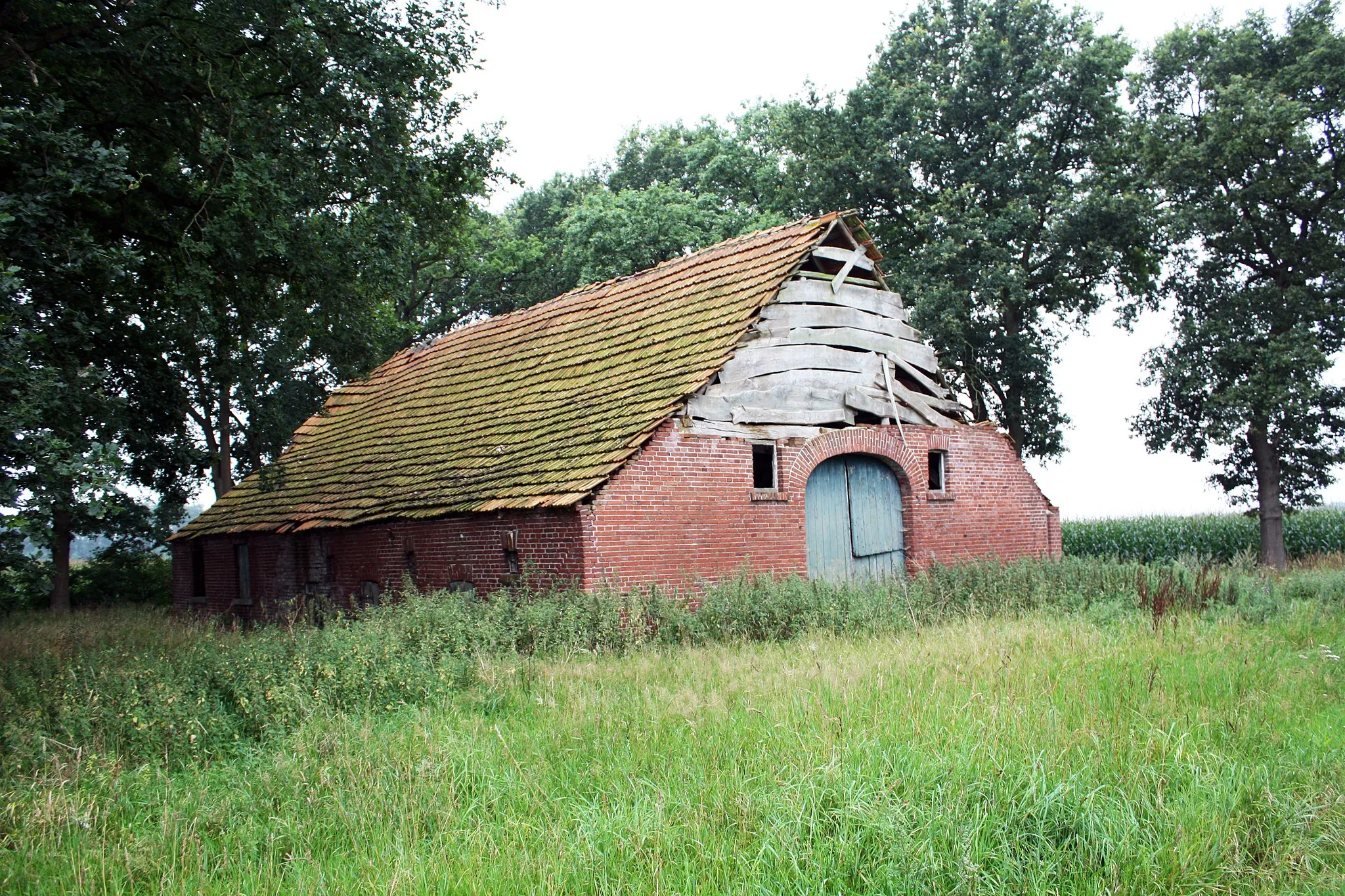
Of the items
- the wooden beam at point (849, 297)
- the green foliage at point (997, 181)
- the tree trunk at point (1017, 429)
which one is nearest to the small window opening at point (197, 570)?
the wooden beam at point (849, 297)

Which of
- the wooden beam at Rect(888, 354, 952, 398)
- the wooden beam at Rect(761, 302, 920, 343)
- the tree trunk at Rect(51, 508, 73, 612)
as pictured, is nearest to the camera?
the wooden beam at Rect(761, 302, 920, 343)

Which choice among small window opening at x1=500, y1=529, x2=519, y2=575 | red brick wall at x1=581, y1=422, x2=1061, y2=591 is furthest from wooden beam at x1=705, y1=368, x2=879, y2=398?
small window opening at x1=500, y1=529, x2=519, y2=575

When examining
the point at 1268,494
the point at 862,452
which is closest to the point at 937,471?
the point at 862,452

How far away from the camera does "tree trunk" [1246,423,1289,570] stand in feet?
91.4

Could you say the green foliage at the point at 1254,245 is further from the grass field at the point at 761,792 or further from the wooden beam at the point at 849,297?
the grass field at the point at 761,792

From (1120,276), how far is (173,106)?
86.6ft

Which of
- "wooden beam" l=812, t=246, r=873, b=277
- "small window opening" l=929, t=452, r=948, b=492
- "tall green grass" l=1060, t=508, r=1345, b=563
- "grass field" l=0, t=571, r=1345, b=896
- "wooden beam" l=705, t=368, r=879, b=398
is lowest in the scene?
"tall green grass" l=1060, t=508, r=1345, b=563

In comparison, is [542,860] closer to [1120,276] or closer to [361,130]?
[361,130]

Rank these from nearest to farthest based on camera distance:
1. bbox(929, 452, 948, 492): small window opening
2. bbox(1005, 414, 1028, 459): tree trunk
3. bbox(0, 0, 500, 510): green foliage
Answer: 1. bbox(0, 0, 500, 510): green foliage
2. bbox(929, 452, 948, 492): small window opening
3. bbox(1005, 414, 1028, 459): tree trunk

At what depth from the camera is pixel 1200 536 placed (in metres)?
32.7

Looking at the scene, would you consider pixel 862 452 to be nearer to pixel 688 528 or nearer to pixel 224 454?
pixel 688 528

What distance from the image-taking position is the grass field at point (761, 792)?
4.76 m

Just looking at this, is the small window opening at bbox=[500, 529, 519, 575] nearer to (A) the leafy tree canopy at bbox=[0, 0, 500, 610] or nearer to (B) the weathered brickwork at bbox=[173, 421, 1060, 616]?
(B) the weathered brickwork at bbox=[173, 421, 1060, 616]

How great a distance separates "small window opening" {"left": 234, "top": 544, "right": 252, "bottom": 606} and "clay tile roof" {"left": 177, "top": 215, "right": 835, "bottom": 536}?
598 mm
